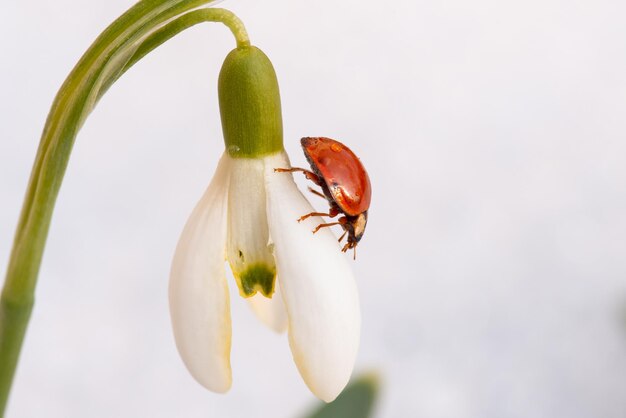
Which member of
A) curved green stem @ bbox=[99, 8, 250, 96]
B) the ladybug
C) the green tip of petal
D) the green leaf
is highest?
curved green stem @ bbox=[99, 8, 250, 96]

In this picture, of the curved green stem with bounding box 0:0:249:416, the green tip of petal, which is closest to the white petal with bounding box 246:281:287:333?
the green tip of petal

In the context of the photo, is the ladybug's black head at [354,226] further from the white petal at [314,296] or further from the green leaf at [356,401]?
the green leaf at [356,401]

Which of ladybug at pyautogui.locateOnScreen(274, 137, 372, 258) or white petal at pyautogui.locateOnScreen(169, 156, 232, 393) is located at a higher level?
ladybug at pyautogui.locateOnScreen(274, 137, 372, 258)

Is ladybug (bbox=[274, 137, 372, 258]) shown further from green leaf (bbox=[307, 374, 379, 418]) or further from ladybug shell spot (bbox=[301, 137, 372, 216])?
green leaf (bbox=[307, 374, 379, 418])

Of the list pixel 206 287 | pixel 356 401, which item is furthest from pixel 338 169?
pixel 356 401

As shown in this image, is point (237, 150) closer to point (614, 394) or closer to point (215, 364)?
point (215, 364)
